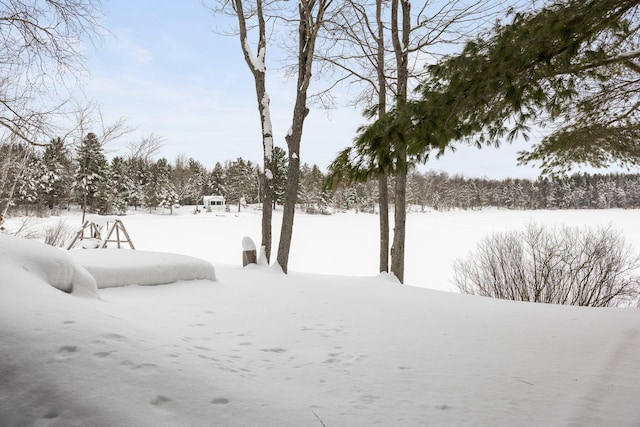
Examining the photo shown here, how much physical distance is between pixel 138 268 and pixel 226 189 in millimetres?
54600

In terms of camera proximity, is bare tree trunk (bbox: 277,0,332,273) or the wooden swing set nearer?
bare tree trunk (bbox: 277,0,332,273)

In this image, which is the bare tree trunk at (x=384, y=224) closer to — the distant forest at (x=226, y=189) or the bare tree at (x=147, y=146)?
the distant forest at (x=226, y=189)

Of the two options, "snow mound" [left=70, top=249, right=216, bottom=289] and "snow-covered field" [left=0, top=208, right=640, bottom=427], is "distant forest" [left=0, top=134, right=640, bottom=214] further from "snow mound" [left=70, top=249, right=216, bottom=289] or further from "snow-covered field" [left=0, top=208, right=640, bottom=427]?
"snow-covered field" [left=0, top=208, right=640, bottom=427]

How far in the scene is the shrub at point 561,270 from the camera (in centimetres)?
982

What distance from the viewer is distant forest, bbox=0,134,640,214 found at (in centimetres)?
3103

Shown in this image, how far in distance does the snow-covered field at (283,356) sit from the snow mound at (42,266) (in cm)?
2

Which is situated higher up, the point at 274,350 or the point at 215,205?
the point at 215,205

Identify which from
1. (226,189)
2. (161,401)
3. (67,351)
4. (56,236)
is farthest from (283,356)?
(226,189)

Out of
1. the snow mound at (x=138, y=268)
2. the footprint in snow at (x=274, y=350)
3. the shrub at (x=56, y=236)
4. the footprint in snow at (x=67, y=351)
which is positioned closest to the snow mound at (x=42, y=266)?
the footprint in snow at (x=67, y=351)

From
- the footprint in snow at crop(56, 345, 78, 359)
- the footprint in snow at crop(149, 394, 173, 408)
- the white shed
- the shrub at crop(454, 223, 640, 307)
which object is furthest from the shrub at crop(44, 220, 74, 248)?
the white shed

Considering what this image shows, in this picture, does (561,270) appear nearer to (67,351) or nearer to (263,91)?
(263,91)

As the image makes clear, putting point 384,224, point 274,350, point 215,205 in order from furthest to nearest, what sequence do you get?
point 215,205
point 384,224
point 274,350

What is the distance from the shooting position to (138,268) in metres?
5.82

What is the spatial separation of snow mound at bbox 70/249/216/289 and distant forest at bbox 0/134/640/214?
86.8 inches
